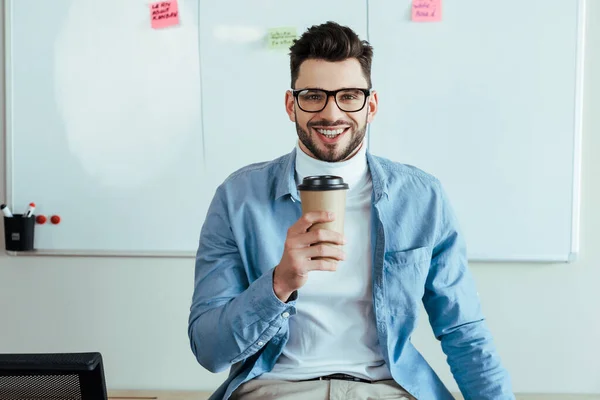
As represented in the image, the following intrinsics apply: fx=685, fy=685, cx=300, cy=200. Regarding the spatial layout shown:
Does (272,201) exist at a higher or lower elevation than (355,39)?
lower

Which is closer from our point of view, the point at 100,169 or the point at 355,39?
the point at 355,39

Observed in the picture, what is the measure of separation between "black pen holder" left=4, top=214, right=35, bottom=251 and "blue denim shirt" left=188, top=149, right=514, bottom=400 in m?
1.35

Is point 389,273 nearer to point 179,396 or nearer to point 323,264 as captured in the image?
point 323,264

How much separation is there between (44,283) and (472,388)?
1.84 m

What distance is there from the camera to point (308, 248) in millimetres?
1110

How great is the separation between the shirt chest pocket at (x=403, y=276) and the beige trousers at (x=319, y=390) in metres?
0.16

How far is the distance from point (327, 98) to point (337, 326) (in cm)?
48

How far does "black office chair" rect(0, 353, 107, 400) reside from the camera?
85 cm

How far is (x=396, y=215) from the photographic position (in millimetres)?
1502

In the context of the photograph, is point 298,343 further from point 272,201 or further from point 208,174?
point 208,174

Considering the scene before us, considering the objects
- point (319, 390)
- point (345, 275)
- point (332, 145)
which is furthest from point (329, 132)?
point (319, 390)

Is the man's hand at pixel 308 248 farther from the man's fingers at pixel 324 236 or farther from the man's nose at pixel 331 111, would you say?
the man's nose at pixel 331 111

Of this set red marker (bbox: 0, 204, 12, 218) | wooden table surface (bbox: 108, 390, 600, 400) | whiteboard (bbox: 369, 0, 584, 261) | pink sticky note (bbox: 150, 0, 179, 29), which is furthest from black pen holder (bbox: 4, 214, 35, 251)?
whiteboard (bbox: 369, 0, 584, 261)

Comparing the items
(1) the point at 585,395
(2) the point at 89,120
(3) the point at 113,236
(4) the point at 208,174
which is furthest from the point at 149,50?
(1) the point at 585,395
